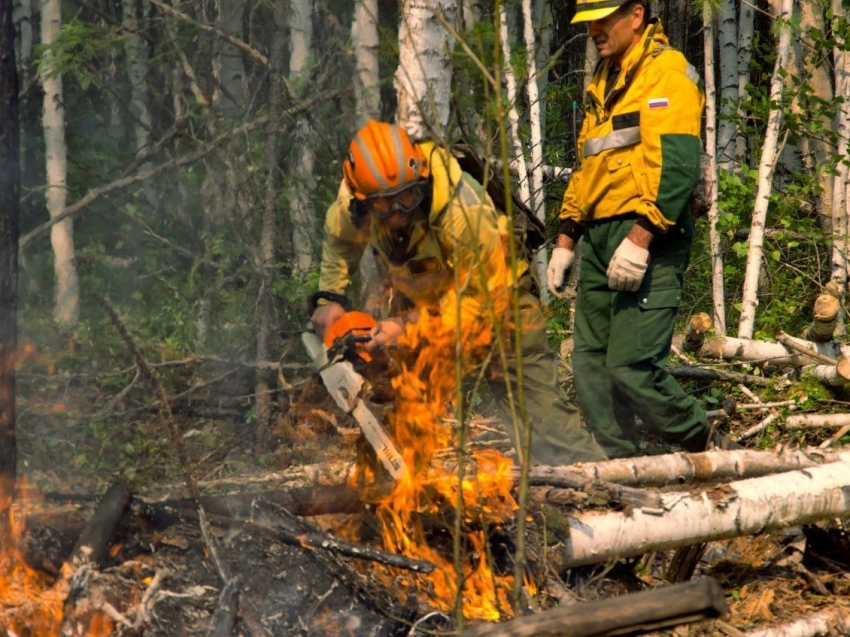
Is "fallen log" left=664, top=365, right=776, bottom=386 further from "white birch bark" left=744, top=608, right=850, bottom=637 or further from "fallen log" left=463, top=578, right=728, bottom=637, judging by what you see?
"fallen log" left=463, top=578, right=728, bottom=637

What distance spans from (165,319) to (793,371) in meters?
5.84

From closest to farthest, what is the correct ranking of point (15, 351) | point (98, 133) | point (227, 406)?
point (15, 351) → point (227, 406) → point (98, 133)

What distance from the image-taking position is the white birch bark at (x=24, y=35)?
11.3m

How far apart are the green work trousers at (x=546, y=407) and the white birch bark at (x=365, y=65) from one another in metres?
3.51

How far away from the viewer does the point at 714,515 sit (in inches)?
156

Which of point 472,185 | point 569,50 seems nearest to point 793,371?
point 472,185

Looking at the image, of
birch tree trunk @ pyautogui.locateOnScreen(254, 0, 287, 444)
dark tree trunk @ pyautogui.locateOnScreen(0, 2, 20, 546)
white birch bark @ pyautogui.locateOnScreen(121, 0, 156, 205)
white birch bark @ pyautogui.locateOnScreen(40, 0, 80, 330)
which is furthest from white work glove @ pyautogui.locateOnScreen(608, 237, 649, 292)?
white birch bark @ pyautogui.locateOnScreen(121, 0, 156, 205)

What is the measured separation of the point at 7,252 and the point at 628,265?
291 cm

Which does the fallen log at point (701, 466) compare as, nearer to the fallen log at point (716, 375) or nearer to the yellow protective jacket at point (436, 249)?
the yellow protective jacket at point (436, 249)

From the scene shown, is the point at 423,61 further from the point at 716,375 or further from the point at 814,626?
the point at 814,626

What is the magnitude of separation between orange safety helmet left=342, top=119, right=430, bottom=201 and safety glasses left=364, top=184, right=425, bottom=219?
0.03 meters

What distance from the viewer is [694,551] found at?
4145 millimetres

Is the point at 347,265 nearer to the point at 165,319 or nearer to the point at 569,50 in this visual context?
the point at 165,319

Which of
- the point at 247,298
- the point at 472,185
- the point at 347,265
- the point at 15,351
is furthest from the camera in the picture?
the point at 247,298
